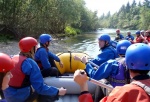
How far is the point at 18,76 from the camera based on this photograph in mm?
2977

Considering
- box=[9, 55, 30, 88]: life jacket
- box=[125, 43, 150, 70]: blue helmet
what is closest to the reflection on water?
box=[9, 55, 30, 88]: life jacket

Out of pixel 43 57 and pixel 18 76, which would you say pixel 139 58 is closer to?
pixel 18 76

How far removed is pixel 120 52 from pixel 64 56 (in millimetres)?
3061

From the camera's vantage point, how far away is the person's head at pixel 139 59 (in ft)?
5.08

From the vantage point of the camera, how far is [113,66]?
2947 millimetres

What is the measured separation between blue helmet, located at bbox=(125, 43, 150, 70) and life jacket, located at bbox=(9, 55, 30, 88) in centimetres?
172

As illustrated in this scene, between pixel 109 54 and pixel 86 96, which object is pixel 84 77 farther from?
pixel 109 54

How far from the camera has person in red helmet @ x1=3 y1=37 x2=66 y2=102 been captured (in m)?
2.94

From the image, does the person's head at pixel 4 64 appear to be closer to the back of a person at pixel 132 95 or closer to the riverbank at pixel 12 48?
the back of a person at pixel 132 95

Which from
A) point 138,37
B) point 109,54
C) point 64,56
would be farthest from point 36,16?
point 109,54

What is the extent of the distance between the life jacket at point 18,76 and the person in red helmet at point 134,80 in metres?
1.43

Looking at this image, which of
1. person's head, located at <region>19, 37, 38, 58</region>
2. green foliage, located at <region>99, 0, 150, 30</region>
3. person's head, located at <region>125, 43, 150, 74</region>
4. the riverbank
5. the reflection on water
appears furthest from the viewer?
green foliage, located at <region>99, 0, 150, 30</region>

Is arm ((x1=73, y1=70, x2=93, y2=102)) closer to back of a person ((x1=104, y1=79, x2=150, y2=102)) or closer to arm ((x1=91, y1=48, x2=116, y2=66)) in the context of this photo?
back of a person ((x1=104, y1=79, x2=150, y2=102))

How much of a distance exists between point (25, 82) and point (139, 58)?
187cm
